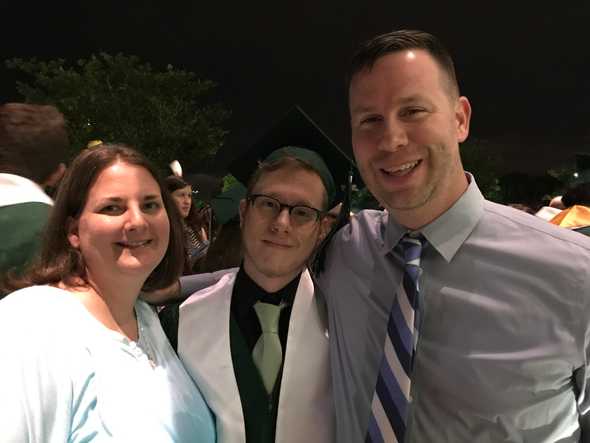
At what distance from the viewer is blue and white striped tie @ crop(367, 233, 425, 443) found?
1485 mm

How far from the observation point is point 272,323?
1781 millimetres

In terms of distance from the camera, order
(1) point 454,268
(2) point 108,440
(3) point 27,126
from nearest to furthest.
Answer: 1. (2) point 108,440
2. (1) point 454,268
3. (3) point 27,126

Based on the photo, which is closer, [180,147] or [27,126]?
[27,126]

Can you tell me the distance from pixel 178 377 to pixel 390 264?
0.81m

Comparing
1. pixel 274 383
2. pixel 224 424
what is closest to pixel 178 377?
pixel 224 424

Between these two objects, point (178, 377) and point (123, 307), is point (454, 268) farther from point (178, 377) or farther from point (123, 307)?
point (123, 307)

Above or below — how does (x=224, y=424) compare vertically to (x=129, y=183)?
below

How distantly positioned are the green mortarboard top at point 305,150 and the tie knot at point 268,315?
18.9 inches

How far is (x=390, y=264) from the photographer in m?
1.68

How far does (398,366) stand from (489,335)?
0.93ft

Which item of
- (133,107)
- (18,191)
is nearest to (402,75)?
(18,191)

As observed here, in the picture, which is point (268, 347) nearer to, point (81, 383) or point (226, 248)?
point (81, 383)

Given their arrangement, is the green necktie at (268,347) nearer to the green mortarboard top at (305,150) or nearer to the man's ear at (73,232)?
the green mortarboard top at (305,150)

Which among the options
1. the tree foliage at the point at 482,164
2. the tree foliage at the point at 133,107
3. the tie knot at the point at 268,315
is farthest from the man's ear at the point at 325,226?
the tree foliage at the point at 482,164
